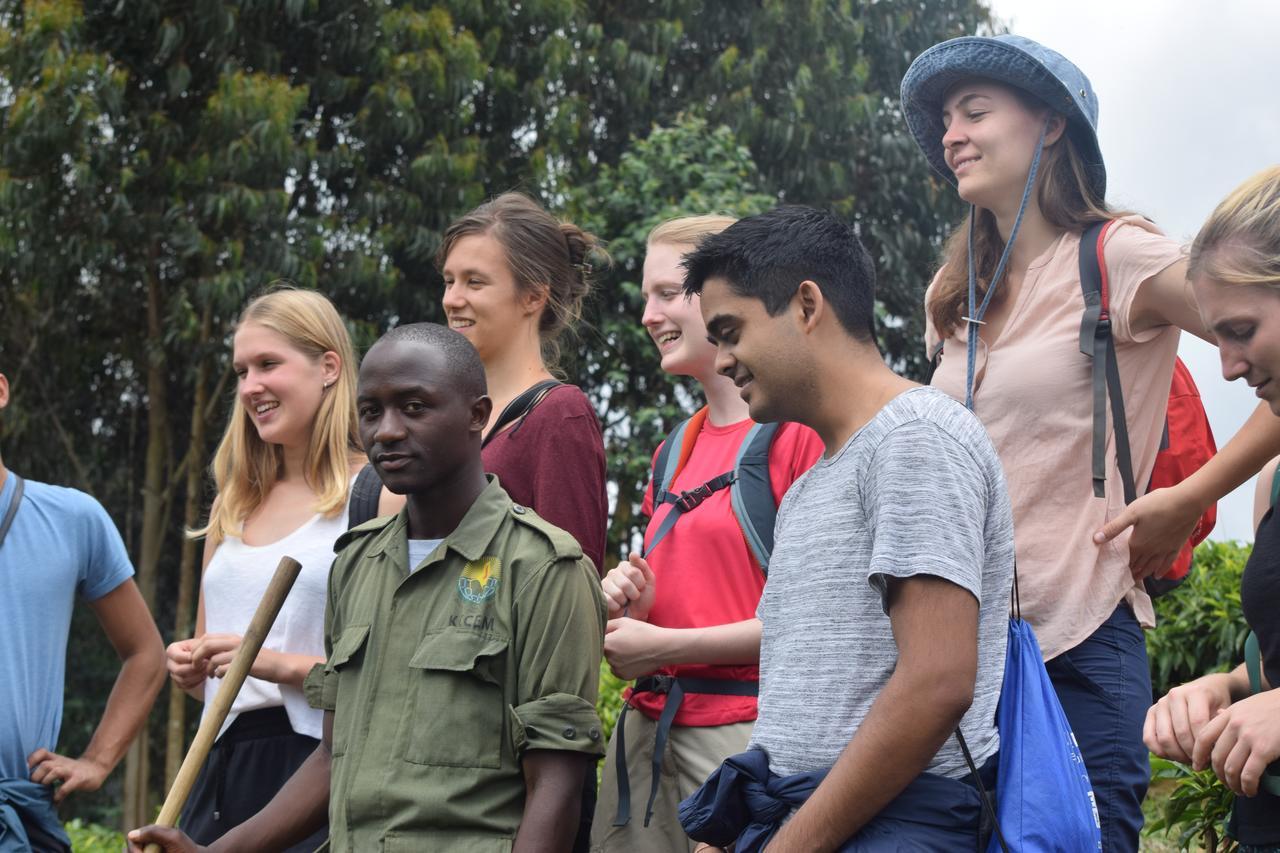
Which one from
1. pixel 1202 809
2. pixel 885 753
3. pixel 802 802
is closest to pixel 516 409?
pixel 802 802

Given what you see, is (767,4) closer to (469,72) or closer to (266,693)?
(469,72)

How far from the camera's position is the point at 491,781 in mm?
2701

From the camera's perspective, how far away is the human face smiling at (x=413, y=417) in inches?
115

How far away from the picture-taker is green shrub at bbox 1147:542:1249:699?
6.06 m

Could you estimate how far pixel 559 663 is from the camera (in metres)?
2.76

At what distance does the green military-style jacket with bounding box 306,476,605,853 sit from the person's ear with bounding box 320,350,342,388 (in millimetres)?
1258

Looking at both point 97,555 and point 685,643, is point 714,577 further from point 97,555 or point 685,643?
point 97,555

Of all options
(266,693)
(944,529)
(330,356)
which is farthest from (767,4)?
(944,529)

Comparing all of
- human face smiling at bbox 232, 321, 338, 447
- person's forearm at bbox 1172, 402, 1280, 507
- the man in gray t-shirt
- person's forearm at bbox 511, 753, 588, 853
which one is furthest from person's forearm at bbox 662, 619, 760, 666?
human face smiling at bbox 232, 321, 338, 447

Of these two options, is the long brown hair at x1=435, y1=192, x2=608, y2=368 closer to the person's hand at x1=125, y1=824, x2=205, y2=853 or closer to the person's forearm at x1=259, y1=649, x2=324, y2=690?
the person's forearm at x1=259, y1=649, x2=324, y2=690

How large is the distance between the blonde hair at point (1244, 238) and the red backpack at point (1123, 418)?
525 millimetres

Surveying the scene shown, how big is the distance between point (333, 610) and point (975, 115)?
1801 millimetres

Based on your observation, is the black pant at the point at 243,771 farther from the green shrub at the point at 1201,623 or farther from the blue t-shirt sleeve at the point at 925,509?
the green shrub at the point at 1201,623

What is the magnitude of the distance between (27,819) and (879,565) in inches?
104
